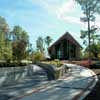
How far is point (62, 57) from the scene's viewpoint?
64.6 m

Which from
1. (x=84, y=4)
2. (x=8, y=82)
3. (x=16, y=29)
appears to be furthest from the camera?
(x=16, y=29)

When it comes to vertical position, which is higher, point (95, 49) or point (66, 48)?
point (66, 48)

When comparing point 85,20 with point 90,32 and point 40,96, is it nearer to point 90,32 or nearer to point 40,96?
point 90,32

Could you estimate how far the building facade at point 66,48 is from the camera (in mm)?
64375

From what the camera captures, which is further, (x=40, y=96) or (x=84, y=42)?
(x=84, y=42)

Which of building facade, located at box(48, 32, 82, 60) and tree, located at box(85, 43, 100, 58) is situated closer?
tree, located at box(85, 43, 100, 58)

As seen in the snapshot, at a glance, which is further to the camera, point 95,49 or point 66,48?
point 66,48

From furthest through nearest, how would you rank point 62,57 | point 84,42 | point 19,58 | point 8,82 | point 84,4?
point 62,57 → point 84,42 → point 84,4 → point 19,58 → point 8,82

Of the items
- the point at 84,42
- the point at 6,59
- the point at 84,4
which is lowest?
the point at 6,59

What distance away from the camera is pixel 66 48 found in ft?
211

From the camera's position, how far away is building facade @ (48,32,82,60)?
64375mm

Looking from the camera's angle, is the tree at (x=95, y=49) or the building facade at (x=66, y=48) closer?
the tree at (x=95, y=49)

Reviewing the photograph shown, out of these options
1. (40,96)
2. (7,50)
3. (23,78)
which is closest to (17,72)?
(23,78)

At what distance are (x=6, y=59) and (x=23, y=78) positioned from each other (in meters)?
8.60
